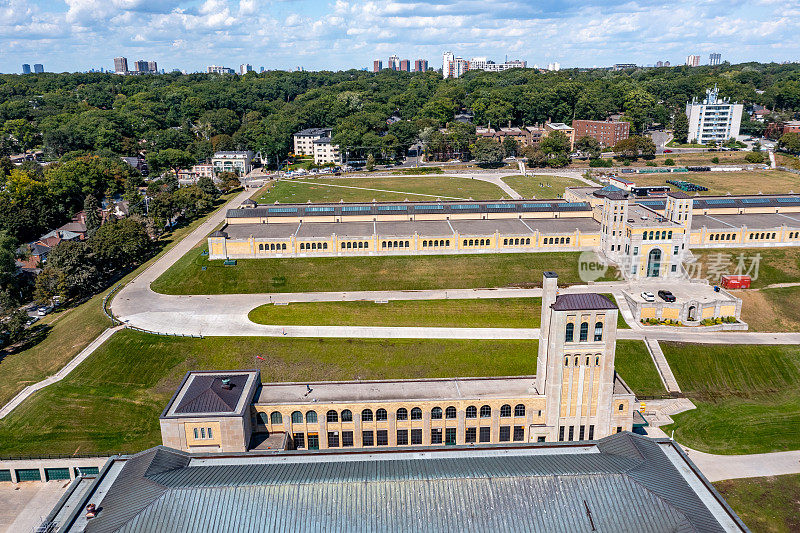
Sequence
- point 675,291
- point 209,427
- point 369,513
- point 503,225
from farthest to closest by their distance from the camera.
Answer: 1. point 503,225
2. point 675,291
3. point 209,427
4. point 369,513

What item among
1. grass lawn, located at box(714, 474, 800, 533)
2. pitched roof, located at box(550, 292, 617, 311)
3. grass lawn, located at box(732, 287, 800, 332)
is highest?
pitched roof, located at box(550, 292, 617, 311)

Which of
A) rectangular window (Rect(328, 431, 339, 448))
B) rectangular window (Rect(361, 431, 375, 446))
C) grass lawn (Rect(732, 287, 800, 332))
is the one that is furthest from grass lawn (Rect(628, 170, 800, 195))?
rectangular window (Rect(328, 431, 339, 448))

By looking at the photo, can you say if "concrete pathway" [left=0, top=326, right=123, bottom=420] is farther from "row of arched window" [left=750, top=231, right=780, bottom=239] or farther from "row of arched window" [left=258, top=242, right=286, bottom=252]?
"row of arched window" [left=750, top=231, right=780, bottom=239]

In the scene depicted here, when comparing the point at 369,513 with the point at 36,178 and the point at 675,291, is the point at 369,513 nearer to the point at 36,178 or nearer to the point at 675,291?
the point at 675,291

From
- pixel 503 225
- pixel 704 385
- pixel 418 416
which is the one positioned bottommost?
pixel 704 385

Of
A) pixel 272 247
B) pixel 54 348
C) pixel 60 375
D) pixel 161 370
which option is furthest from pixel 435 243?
pixel 54 348

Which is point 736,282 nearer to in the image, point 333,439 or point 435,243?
point 435,243

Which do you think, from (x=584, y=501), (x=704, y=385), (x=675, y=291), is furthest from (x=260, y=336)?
(x=675, y=291)
